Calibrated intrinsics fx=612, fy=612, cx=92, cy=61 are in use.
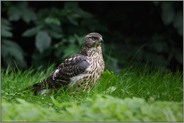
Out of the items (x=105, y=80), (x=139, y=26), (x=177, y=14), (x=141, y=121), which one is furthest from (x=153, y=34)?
(x=141, y=121)

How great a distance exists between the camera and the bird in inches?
299

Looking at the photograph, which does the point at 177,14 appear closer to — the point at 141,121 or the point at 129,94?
the point at 129,94

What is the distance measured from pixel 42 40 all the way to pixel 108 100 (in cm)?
516

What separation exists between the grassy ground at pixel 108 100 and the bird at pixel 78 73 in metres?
0.15

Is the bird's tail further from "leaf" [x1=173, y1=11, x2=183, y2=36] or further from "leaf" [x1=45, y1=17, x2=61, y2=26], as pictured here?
"leaf" [x1=173, y1=11, x2=183, y2=36]

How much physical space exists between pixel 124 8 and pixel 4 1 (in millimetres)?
2417

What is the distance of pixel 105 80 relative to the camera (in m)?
7.84

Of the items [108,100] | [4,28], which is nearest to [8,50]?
[4,28]

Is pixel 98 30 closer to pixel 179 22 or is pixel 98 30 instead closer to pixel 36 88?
pixel 179 22

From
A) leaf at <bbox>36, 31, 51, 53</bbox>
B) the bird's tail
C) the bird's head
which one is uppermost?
the bird's head

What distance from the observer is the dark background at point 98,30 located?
1042 centimetres

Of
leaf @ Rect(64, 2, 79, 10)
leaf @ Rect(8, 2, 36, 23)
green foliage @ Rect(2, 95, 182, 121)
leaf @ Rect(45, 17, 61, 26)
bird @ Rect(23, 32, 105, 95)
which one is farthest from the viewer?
leaf @ Rect(64, 2, 79, 10)

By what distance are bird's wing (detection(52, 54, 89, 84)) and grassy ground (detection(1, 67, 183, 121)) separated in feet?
0.90

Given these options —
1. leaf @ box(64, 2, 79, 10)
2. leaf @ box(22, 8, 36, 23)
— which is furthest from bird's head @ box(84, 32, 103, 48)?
leaf @ box(64, 2, 79, 10)
